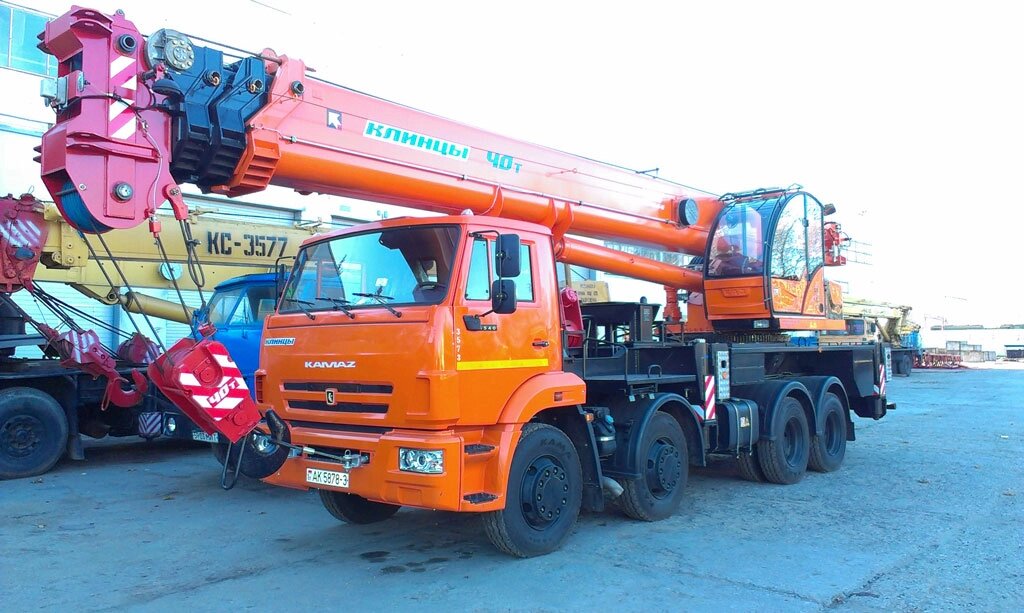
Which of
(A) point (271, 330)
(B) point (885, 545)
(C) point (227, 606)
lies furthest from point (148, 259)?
(B) point (885, 545)

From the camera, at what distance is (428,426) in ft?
17.0

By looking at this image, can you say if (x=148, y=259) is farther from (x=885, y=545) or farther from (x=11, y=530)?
(x=885, y=545)

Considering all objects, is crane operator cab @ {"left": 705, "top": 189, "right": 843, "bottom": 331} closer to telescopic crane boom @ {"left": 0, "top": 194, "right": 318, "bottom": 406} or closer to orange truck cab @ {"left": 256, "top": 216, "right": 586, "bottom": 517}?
orange truck cab @ {"left": 256, "top": 216, "right": 586, "bottom": 517}

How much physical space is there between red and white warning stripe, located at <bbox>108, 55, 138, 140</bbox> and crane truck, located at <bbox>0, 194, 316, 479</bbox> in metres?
4.13

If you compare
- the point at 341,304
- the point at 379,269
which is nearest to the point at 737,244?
the point at 379,269

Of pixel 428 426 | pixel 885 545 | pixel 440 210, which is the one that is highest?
pixel 440 210

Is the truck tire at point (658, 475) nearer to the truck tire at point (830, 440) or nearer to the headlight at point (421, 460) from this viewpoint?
the headlight at point (421, 460)

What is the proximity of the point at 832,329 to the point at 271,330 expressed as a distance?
776cm

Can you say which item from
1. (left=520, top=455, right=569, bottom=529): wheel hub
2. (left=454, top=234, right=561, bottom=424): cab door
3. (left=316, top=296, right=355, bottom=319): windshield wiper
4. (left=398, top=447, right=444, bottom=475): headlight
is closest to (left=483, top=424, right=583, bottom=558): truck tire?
(left=520, top=455, right=569, bottom=529): wheel hub

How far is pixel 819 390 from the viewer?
9.88 metres

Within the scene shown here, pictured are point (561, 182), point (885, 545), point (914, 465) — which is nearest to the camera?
point (885, 545)

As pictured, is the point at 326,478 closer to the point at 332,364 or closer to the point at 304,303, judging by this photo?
the point at 332,364

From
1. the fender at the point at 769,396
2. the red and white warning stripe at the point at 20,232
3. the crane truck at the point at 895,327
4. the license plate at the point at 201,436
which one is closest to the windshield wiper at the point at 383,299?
the license plate at the point at 201,436

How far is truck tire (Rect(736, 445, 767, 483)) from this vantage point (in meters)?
9.05
